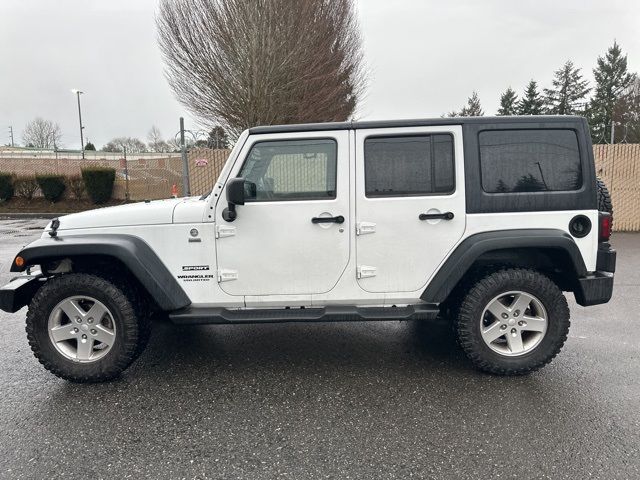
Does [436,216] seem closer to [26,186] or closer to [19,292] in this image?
[19,292]

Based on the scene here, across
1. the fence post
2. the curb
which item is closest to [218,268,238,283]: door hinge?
the fence post

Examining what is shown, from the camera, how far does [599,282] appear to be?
3145 mm

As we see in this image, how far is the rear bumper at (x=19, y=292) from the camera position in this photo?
3.13 metres

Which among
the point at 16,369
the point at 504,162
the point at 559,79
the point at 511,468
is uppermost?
the point at 559,79

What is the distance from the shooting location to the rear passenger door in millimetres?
3117

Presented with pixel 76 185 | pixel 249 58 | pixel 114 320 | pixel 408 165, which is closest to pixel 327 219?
pixel 408 165

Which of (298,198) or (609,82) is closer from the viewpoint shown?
(298,198)

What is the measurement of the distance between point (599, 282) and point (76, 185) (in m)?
18.8

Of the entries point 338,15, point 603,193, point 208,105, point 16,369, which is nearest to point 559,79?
point 338,15

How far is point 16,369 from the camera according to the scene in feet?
11.2

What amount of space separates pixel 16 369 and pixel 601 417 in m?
4.36

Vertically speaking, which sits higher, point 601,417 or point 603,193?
point 603,193

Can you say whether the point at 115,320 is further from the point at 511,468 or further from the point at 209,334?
the point at 511,468

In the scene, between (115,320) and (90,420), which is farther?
(115,320)
